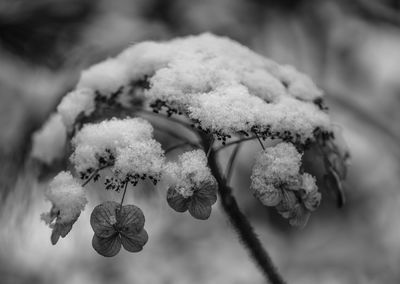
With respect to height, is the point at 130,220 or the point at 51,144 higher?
the point at 130,220

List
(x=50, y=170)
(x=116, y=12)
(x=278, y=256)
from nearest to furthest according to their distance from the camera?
(x=50, y=170), (x=278, y=256), (x=116, y=12)

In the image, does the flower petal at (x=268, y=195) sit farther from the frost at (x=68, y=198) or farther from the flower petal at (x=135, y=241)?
the frost at (x=68, y=198)

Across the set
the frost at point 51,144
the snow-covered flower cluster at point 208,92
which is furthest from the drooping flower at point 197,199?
the frost at point 51,144

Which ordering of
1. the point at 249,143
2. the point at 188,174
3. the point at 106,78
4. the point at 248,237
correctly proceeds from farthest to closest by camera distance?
the point at 249,143
the point at 106,78
the point at 248,237
the point at 188,174

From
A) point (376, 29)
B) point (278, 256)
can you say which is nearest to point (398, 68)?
point (376, 29)

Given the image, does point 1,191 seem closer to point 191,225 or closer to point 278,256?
point 191,225

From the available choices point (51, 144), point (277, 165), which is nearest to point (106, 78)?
point (51, 144)

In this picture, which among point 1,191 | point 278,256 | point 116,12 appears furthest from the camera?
point 116,12

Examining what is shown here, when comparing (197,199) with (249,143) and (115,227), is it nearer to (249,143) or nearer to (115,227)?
(115,227)
